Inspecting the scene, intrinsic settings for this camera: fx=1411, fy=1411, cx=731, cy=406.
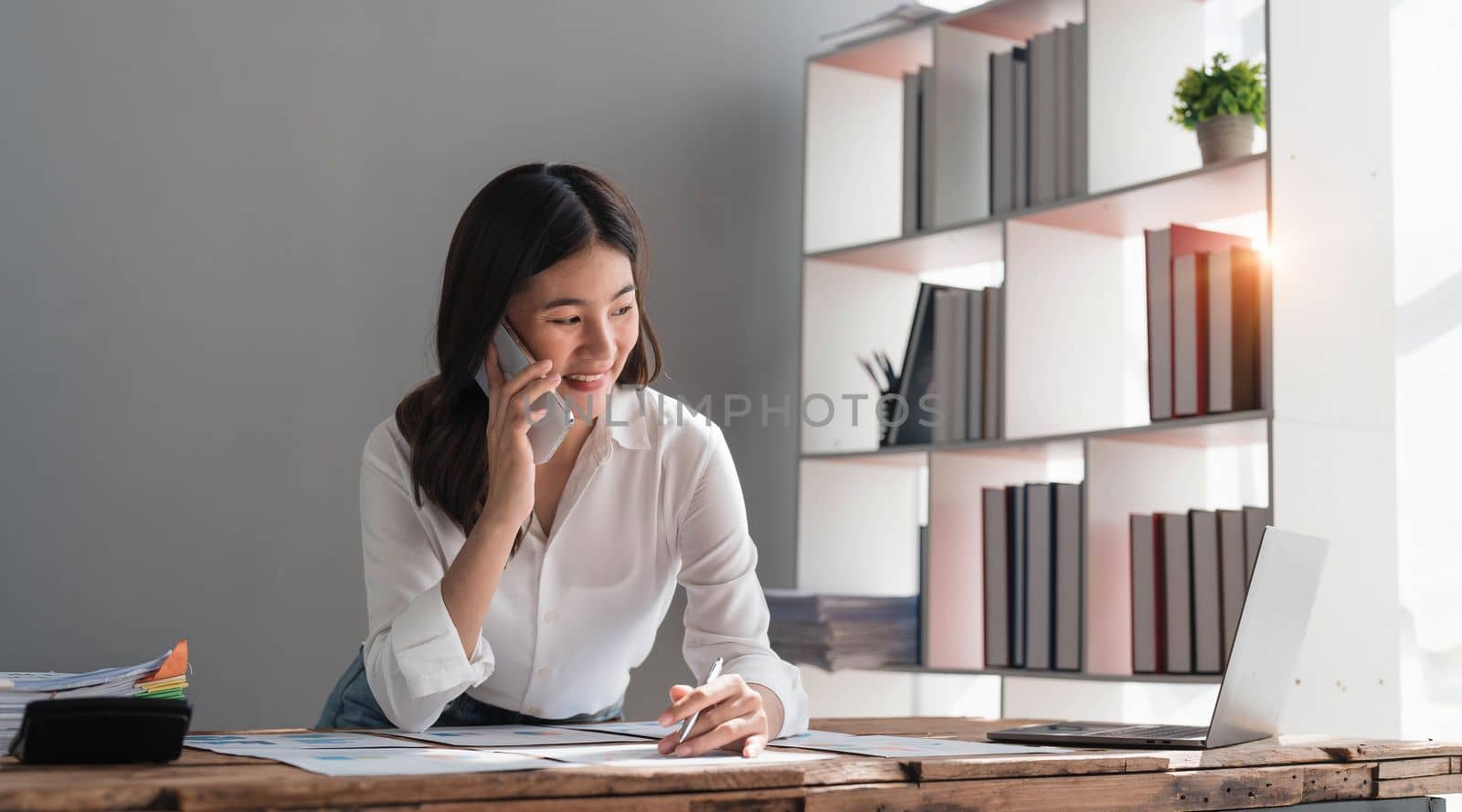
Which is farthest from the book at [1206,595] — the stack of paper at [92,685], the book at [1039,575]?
the stack of paper at [92,685]

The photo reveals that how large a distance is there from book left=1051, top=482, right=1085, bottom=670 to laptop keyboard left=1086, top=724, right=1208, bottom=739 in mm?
854

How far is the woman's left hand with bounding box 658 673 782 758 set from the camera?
1329 millimetres

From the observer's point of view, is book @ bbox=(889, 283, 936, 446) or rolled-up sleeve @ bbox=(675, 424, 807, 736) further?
book @ bbox=(889, 283, 936, 446)

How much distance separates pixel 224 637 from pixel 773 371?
4.28 feet

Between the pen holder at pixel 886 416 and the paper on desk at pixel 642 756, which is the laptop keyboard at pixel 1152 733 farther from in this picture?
the pen holder at pixel 886 416

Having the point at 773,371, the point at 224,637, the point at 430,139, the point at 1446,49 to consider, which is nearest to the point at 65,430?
the point at 224,637

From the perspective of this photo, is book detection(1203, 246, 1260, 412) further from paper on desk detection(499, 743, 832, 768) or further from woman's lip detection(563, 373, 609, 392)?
paper on desk detection(499, 743, 832, 768)

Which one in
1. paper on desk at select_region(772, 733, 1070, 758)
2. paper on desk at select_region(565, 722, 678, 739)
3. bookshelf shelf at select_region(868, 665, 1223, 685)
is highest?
paper on desk at select_region(772, 733, 1070, 758)

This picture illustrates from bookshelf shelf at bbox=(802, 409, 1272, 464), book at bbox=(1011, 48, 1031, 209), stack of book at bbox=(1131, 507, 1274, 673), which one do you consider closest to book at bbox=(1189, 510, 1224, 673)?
stack of book at bbox=(1131, 507, 1274, 673)

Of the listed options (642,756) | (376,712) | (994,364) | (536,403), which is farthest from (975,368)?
(642,756)

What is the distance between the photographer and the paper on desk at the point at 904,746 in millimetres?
1380

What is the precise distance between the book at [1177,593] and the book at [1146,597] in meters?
0.01

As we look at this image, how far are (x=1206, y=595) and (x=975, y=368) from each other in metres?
0.65

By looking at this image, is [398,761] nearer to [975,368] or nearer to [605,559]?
[605,559]
